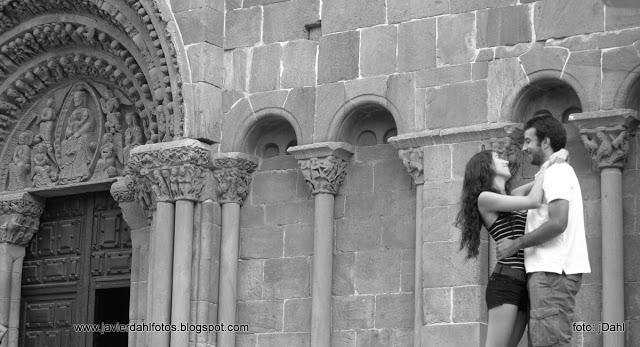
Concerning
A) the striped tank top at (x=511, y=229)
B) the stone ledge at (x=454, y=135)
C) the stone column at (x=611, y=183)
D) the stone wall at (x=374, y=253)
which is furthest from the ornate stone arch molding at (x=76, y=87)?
the striped tank top at (x=511, y=229)

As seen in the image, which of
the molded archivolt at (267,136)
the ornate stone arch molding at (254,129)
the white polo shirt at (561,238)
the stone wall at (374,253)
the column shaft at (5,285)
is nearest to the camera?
the white polo shirt at (561,238)

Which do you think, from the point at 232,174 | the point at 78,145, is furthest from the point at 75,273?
the point at 232,174

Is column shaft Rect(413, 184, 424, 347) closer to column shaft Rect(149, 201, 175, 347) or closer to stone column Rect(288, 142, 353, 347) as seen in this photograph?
stone column Rect(288, 142, 353, 347)

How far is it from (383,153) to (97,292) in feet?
13.8

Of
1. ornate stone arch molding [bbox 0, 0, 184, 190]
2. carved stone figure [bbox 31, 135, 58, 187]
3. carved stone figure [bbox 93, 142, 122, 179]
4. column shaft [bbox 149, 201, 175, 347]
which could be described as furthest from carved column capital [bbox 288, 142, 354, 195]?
carved stone figure [bbox 31, 135, 58, 187]

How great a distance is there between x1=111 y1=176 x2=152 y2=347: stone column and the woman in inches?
269

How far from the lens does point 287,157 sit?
49.0ft

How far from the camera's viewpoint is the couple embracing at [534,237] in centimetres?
866

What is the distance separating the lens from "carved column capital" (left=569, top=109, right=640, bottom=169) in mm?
12430

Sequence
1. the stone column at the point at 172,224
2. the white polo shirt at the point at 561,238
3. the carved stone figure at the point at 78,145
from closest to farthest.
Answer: the white polo shirt at the point at 561,238 < the stone column at the point at 172,224 < the carved stone figure at the point at 78,145

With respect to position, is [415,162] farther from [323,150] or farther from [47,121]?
[47,121]

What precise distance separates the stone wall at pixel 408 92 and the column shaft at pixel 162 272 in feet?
2.45

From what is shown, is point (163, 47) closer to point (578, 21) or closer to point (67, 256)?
point (67, 256)

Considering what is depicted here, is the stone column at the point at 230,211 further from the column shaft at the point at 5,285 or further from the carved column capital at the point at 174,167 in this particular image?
the column shaft at the point at 5,285
